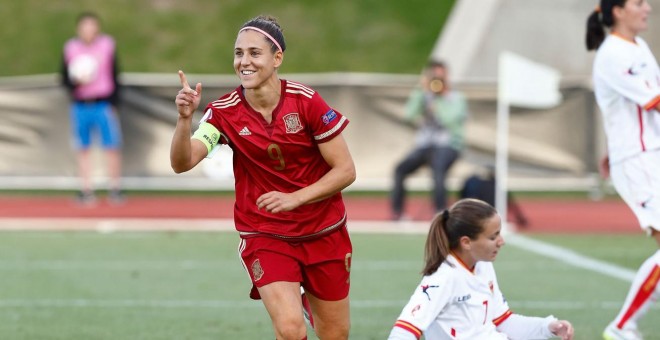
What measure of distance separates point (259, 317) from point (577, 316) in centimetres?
228

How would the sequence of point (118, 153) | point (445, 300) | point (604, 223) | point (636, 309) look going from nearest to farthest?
point (445, 300) < point (636, 309) < point (604, 223) < point (118, 153)

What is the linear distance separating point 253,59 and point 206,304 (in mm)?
3854

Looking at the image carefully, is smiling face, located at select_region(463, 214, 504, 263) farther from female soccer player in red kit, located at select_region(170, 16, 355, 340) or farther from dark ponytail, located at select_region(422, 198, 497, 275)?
female soccer player in red kit, located at select_region(170, 16, 355, 340)

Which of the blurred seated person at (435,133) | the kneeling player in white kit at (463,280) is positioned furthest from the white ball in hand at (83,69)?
the kneeling player in white kit at (463,280)

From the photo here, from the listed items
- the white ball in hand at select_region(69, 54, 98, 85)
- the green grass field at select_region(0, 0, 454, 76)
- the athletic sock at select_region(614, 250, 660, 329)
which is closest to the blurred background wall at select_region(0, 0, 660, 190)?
the white ball in hand at select_region(69, 54, 98, 85)

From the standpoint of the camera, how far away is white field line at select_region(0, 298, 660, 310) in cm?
991

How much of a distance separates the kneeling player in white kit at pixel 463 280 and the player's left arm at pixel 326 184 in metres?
0.53

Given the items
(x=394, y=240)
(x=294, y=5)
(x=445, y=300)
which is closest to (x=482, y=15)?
(x=294, y=5)

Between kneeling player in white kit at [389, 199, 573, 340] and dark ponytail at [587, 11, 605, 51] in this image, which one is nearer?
kneeling player in white kit at [389, 199, 573, 340]

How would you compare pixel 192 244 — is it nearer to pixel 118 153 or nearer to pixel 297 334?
pixel 118 153

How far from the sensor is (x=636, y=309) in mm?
7656

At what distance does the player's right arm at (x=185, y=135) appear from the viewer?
20.3 ft

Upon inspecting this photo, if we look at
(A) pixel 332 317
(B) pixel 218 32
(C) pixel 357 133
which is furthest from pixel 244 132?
(B) pixel 218 32

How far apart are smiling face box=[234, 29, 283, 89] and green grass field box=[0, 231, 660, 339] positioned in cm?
252
